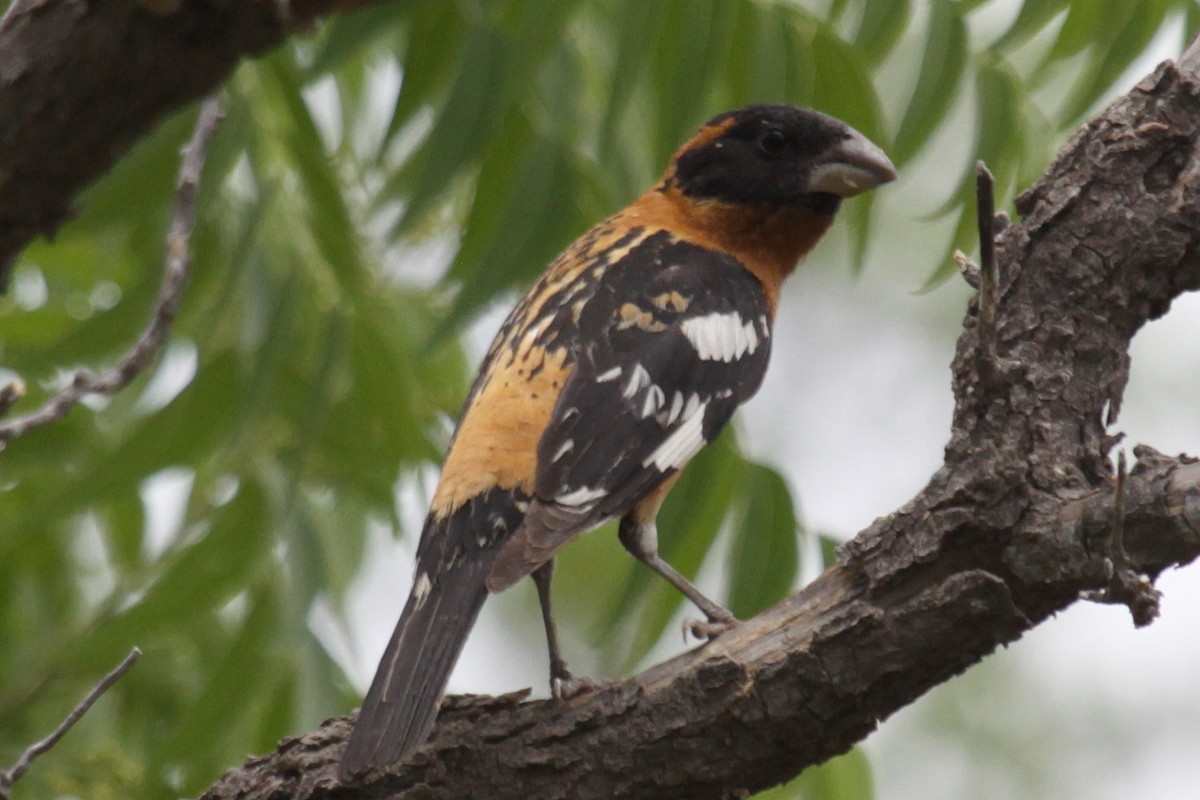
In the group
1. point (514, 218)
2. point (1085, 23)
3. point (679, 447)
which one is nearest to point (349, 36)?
point (514, 218)

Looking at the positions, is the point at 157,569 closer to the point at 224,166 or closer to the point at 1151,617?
the point at 224,166

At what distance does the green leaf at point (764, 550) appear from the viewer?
13.5ft

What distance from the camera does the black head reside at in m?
5.27

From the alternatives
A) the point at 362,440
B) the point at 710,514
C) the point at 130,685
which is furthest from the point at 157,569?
the point at 710,514

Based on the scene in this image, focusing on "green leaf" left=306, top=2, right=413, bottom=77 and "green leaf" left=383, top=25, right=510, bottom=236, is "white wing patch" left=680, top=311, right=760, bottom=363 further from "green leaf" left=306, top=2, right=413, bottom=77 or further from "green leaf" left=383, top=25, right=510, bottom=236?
"green leaf" left=306, top=2, right=413, bottom=77

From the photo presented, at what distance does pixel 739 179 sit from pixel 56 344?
245 centimetres

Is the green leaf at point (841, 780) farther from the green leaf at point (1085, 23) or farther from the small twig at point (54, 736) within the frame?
the green leaf at point (1085, 23)

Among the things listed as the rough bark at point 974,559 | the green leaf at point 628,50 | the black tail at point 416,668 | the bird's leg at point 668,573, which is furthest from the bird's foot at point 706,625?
the green leaf at point 628,50

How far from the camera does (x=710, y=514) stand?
4.48 m

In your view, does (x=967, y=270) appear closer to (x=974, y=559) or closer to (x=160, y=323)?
(x=974, y=559)

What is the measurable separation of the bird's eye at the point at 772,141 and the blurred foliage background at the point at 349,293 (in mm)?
536

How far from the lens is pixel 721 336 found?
4922 mm

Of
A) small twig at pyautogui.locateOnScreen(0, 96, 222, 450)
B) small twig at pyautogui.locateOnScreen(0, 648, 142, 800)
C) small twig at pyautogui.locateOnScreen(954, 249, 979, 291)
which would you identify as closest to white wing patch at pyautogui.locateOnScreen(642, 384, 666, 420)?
small twig at pyautogui.locateOnScreen(954, 249, 979, 291)

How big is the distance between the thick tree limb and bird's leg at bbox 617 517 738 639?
232 cm
